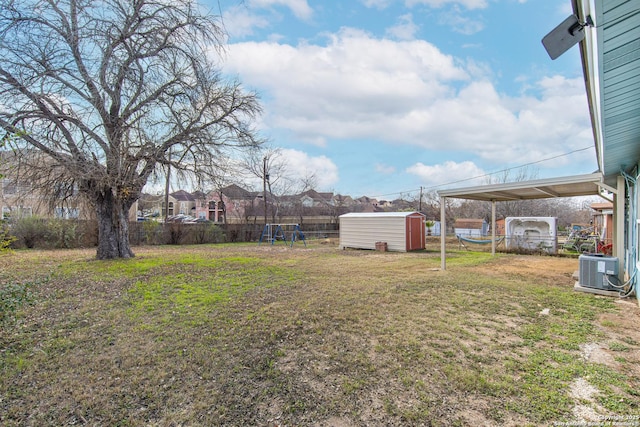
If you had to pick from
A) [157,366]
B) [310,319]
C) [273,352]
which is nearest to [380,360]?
[273,352]

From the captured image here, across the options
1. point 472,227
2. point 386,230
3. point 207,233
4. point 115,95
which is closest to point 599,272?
point 386,230

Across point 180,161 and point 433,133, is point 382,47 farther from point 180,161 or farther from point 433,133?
point 433,133

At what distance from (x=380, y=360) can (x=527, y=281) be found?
5.08 meters

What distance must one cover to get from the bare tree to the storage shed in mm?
6309

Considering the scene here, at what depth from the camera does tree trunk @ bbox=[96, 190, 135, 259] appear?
923 cm

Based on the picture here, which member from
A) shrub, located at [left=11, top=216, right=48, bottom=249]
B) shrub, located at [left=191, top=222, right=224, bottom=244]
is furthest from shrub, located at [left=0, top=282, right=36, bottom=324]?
shrub, located at [left=191, top=222, right=224, bottom=244]

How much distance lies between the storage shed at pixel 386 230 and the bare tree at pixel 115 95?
6.31 m

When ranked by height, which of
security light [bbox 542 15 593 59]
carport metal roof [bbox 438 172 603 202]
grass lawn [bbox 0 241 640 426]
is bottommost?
grass lawn [bbox 0 241 640 426]

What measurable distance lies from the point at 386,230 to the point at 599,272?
7.83 metres

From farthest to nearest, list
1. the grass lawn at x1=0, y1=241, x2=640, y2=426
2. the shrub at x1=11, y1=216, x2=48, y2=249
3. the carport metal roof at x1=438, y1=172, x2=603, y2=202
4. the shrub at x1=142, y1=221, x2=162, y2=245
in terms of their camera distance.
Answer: the shrub at x1=142, y1=221, x2=162, y2=245
the shrub at x1=11, y1=216, x2=48, y2=249
the carport metal roof at x1=438, y1=172, x2=603, y2=202
the grass lawn at x1=0, y1=241, x2=640, y2=426

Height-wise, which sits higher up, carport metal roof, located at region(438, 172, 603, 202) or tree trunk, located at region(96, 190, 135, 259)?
carport metal roof, located at region(438, 172, 603, 202)

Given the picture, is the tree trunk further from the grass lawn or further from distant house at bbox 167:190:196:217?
distant house at bbox 167:190:196:217

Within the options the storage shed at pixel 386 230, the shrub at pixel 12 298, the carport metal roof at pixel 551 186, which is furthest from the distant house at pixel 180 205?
the shrub at pixel 12 298

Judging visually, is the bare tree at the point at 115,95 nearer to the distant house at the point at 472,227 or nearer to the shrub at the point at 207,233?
the shrub at the point at 207,233
